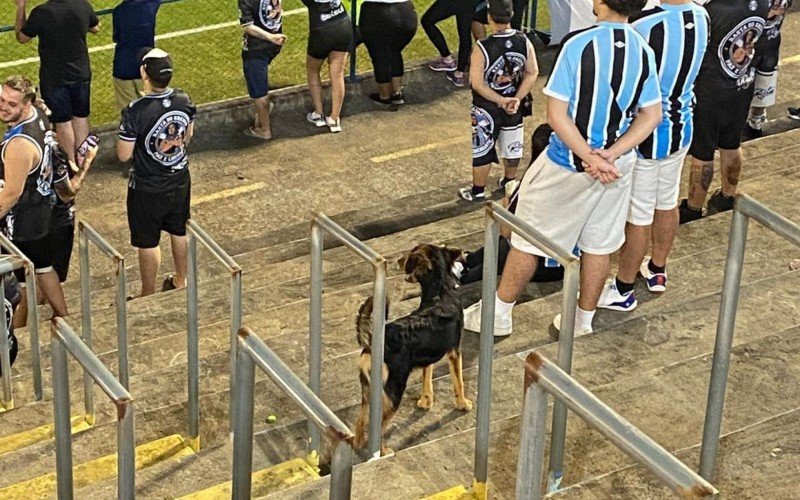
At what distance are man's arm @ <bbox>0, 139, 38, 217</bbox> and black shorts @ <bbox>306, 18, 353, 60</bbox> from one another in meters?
3.85

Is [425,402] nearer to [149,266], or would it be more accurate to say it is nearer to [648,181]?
[648,181]

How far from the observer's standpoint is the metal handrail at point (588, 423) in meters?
2.47

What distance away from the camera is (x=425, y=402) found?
574 cm

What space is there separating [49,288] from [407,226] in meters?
2.77

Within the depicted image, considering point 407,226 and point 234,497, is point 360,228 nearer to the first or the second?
point 407,226

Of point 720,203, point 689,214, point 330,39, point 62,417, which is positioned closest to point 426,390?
point 62,417

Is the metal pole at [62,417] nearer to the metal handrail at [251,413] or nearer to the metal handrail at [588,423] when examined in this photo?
the metal handrail at [251,413]

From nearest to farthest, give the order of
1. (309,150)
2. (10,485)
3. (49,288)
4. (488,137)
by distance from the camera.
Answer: (10,485) → (49,288) → (488,137) → (309,150)

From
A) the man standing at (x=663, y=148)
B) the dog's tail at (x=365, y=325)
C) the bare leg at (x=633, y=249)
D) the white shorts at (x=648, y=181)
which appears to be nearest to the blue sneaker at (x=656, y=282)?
the man standing at (x=663, y=148)

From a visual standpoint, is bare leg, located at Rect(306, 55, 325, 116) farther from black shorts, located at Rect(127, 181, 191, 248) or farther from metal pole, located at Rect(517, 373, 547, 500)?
metal pole, located at Rect(517, 373, 547, 500)

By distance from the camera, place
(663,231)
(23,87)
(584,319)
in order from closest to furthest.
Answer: (584,319) < (663,231) < (23,87)

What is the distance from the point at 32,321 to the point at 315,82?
17.9 feet

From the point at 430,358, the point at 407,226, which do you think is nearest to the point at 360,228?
the point at 407,226

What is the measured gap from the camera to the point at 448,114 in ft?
38.2
